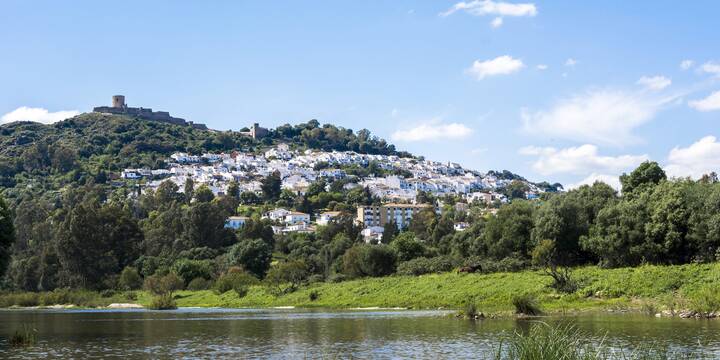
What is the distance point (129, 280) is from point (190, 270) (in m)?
9.03

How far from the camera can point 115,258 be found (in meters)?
122

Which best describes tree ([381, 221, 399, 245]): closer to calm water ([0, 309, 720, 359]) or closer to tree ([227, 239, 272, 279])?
tree ([227, 239, 272, 279])

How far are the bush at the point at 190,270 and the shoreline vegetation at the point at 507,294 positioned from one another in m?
7.20

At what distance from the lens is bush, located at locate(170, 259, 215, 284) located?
109 m

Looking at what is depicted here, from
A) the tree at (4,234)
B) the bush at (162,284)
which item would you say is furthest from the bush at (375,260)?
the tree at (4,234)

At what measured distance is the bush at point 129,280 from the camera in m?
112

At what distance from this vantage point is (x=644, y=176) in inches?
3270

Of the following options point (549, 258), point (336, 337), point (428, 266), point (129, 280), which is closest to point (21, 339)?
point (336, 337)

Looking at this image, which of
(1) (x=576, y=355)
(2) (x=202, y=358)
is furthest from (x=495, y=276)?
(1) (x=576, y=355)

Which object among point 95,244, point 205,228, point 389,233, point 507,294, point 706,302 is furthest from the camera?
point 389,233

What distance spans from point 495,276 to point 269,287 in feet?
101

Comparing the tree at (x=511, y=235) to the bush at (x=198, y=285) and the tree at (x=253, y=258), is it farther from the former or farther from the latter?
the bush at (x=198, y=285)

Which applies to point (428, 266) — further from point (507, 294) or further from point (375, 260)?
point (507, 294)

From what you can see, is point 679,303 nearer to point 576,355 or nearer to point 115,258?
point 576,355
